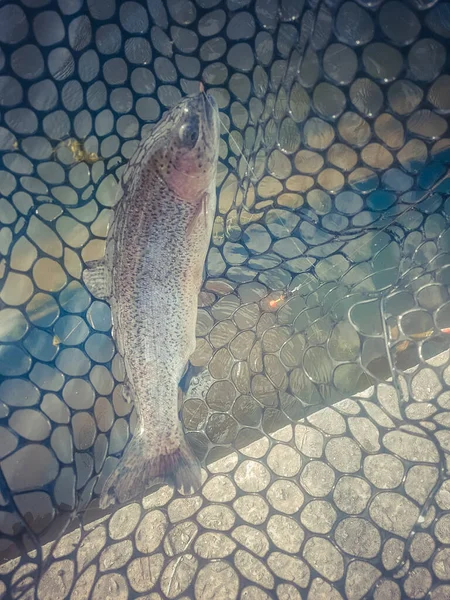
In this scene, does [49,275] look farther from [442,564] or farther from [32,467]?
[442,564]

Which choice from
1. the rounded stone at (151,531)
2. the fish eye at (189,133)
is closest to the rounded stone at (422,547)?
the rounded stone at (151,531)

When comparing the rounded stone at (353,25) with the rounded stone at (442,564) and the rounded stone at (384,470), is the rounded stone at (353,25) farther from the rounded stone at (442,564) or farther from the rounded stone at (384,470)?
the rounded stone at (442,564)

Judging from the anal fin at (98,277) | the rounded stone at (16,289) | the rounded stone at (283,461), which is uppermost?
the anal fin at (98,277)

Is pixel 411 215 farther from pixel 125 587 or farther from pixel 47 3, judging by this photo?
pixel 125 587

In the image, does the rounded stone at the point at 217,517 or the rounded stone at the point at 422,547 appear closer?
the rounded stone at the point at 422,547

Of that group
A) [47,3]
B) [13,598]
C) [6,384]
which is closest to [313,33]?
[47,3]

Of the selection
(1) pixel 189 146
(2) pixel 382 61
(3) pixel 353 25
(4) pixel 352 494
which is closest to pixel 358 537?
(4) pixel 352 494
